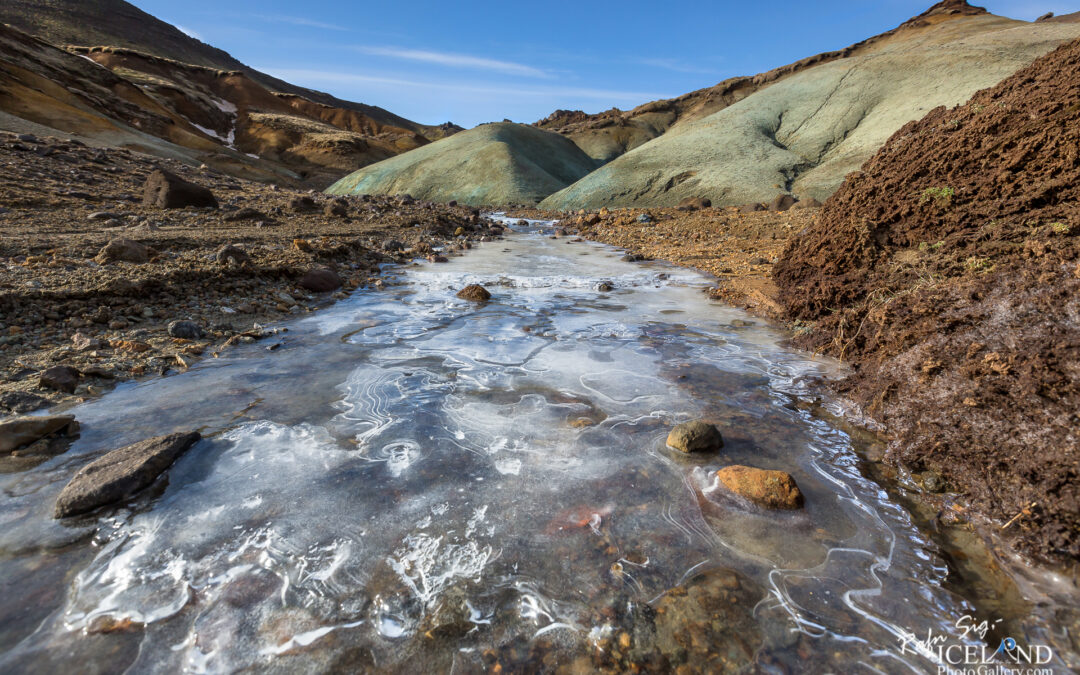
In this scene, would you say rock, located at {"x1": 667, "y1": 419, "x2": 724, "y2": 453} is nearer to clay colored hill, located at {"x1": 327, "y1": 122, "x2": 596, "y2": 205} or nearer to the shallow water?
the shallow water

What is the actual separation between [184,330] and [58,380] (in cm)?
110


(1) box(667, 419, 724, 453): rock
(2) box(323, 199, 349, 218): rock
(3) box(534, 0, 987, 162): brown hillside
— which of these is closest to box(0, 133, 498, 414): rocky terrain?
(2) box(323, 199, 349, 218): rock

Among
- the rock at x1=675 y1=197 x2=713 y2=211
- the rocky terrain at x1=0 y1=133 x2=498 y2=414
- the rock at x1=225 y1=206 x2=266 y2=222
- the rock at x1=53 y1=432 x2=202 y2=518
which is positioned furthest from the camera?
the rock at x1=675 y1=197 x2=713 y2=211

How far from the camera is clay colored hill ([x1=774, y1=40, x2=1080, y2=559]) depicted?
6.97 feet

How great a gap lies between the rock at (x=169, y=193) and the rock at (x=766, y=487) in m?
11.3

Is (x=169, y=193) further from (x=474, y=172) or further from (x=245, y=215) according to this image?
(x=474, y=172)

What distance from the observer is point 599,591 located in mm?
1816

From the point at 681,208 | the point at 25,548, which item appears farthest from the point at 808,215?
the point at 25,548

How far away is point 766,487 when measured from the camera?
2.29 meters

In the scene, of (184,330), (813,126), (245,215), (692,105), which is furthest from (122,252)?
(692,105)

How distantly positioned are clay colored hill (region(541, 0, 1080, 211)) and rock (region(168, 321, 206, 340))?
62.3 ft

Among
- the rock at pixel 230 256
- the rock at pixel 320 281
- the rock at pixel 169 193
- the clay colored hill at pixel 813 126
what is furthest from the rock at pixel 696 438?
the clay colored hill at pixel 813 126

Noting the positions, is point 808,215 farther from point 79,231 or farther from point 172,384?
point 79,231

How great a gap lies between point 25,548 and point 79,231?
22.3 ft
